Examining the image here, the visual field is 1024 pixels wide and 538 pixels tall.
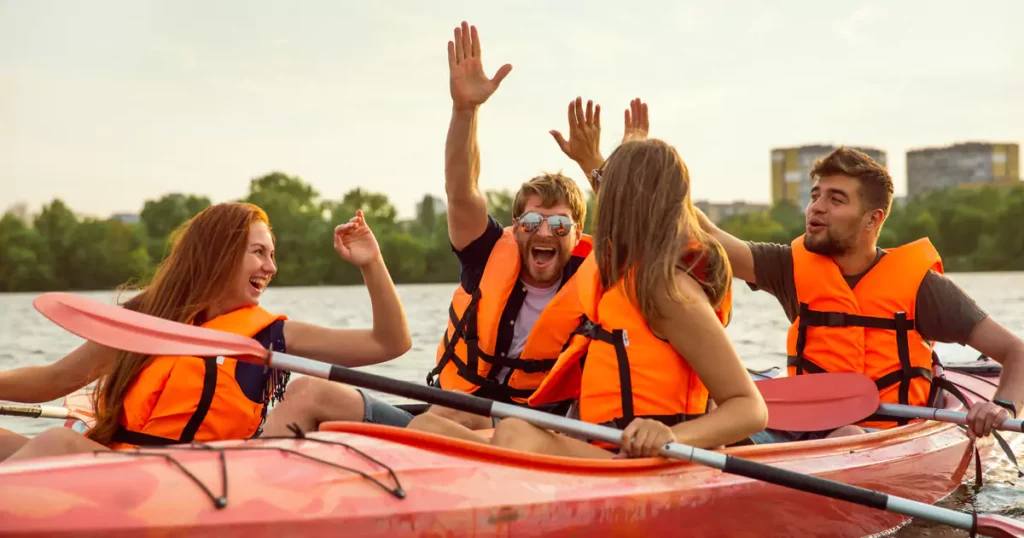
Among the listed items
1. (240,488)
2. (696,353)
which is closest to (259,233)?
(240,488)

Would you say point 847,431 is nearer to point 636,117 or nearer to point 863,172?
point 863,172

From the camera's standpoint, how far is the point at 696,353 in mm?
2980

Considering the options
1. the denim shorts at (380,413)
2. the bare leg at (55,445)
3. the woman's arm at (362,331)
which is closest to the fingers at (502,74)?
the woman's arm at (362,331)

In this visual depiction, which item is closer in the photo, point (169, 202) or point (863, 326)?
point (863, 326)

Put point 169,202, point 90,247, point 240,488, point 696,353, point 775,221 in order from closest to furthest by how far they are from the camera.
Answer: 1. point 240,488
2. point 696,353
3. point 90,247
4. point 169,202
5. point 775,221

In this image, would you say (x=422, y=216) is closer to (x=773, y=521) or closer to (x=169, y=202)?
(x=169, y=202)

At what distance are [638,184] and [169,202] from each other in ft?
152

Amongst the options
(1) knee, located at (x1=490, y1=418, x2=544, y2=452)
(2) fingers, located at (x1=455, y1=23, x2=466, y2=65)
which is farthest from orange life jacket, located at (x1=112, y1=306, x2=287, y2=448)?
(2) fingers, located at (x1=455, y1=23, x2=466, y2=65)

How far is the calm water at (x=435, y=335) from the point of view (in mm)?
5402

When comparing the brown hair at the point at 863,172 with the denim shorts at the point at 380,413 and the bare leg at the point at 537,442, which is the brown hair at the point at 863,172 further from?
the denim shorts at the point at 380,413

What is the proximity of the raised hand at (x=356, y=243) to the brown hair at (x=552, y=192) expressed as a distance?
90 cm

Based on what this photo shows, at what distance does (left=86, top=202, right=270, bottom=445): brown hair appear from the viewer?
134 inches

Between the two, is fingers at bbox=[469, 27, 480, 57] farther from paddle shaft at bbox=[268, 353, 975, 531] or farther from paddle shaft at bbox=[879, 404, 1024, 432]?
paddle shaft at bbox=[879, 404, 1024, 432]

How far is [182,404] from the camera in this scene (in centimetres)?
326
